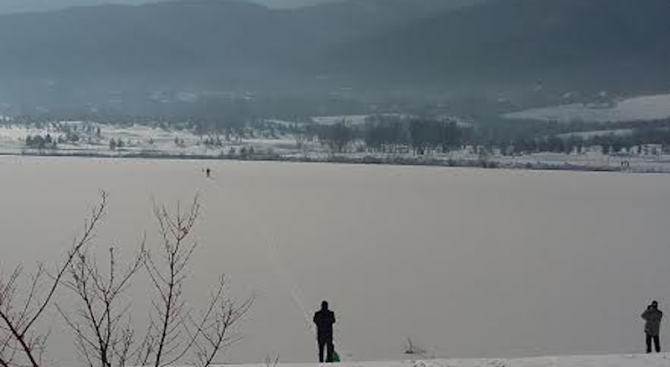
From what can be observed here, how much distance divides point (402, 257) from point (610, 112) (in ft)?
505

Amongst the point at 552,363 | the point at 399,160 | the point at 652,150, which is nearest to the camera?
the point at 552,363

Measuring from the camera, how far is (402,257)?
22688 mm

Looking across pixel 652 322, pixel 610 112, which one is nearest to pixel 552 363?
pixel 652 322

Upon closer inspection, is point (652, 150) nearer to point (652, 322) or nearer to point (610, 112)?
point (610, 112)

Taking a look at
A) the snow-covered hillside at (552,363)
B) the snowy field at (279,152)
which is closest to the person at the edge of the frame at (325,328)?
the snow-covered hillside at (552,363)

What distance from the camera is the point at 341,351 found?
12297mm

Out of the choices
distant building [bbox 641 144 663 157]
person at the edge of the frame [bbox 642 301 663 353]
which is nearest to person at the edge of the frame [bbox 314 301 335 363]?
person at the edge of the frame [bbox 642 301 663 353]

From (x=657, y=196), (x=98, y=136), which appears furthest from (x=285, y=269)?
(x=98, y=136)

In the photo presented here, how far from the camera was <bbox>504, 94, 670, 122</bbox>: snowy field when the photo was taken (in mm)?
159712

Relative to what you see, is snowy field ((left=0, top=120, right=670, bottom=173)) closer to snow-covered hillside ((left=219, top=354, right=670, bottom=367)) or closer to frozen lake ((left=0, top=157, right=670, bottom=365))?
frozen lake ((left=0, top=157, right=670, bottom=365))

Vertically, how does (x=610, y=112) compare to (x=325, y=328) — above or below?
above

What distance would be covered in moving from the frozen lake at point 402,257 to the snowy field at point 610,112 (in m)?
119

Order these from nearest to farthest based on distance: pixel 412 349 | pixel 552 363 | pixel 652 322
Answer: pixel 552 363 → pixel 652 322 → pixel 412 349

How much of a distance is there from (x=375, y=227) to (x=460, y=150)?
8702 centimetres
